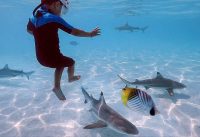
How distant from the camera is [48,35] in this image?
214 inches

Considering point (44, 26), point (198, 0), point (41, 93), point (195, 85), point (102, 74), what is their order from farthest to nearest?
point (198, 0) → point (102, 74) → point (195, 85) → point (41, 93) → point (44, 26)

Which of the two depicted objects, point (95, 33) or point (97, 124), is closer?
point (95, 33)

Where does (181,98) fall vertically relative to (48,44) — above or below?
below

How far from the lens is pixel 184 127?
7.43 metres

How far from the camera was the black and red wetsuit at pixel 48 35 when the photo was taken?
5.22 m

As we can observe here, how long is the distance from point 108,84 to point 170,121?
5157mm

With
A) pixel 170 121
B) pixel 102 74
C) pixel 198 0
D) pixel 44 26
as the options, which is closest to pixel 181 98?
pixel 170 121

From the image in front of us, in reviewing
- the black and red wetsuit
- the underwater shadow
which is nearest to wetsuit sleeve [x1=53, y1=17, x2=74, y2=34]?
the black and red wetsuit

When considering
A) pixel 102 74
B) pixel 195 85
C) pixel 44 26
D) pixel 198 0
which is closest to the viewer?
pixel 44 26

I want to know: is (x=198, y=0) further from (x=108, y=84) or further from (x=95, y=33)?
(x=95, y=33)

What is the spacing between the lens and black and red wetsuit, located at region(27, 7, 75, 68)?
5.22m

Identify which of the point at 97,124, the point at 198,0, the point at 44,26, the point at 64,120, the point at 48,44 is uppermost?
the point at 198,0

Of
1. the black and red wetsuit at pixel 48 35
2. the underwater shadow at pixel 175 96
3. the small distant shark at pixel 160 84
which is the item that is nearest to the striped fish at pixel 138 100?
the black and red wetsuit at pixel 48 35

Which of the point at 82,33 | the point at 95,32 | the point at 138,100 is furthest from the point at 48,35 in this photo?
the point at 138,100
